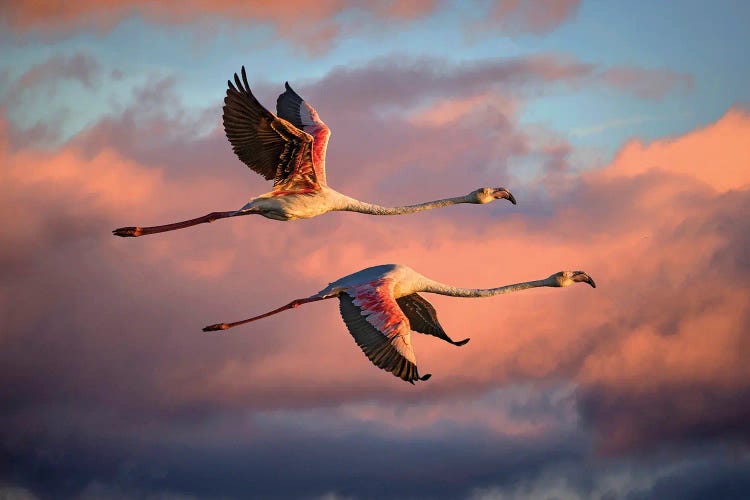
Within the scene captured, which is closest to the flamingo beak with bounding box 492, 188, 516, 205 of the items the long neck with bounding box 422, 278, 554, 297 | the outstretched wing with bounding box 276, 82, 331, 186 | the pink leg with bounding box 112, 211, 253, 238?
the long neck with bounding box 422, 278, 554, 297

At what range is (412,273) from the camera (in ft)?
141

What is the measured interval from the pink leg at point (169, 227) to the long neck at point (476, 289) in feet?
20.9

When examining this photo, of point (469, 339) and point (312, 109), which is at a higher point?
point (312, 109)

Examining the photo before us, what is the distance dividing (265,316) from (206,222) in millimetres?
3392

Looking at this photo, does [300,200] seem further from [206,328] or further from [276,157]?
[206,328]

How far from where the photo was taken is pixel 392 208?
44812mm

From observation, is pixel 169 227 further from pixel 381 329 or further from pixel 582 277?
pixel 582 277

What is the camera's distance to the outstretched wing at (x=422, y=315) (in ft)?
146

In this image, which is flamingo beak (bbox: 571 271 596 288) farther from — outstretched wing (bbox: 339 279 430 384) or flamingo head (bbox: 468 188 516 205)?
outstretched wing (bbox: 339 279 430 384)

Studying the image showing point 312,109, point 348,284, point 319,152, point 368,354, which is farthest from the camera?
point 312,109

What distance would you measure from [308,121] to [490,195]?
670 centimetres

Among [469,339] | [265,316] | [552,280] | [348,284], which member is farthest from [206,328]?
[552,280]

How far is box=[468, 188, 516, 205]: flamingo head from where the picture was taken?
45812 millimetres

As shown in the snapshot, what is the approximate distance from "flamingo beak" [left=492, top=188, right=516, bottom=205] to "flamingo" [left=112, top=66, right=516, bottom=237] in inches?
161
